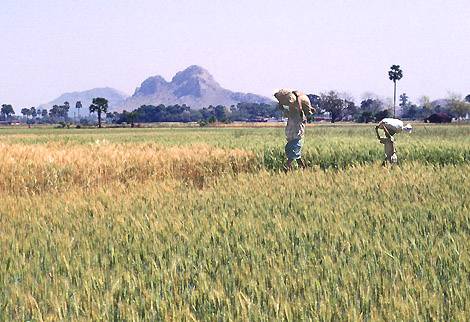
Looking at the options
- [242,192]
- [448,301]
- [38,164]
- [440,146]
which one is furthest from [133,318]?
[440,146]

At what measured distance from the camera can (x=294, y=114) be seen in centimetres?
1181

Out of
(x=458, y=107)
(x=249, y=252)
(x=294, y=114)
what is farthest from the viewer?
(x=458, y=107)

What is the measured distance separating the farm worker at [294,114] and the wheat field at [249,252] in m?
2.70

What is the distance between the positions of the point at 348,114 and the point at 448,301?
551 ft

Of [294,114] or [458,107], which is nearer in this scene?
[294,114]

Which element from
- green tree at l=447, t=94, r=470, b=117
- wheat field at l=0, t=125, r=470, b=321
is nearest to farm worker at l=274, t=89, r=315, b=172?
wheat field at l=0, t=125, r=470, b=321

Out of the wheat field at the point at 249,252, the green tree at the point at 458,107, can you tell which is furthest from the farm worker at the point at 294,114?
the green tree at the point at 458,107

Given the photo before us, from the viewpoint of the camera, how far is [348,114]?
166 meters

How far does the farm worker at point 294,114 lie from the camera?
11.7 metres

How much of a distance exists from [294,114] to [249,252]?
772 cm

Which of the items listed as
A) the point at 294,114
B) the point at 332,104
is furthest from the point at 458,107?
the point at 294,114

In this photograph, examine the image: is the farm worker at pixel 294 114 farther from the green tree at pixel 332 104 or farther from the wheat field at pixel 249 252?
the green tree at pixel 332 104

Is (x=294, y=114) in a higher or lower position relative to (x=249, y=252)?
higher

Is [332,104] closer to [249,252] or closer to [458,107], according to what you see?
[458,107]
